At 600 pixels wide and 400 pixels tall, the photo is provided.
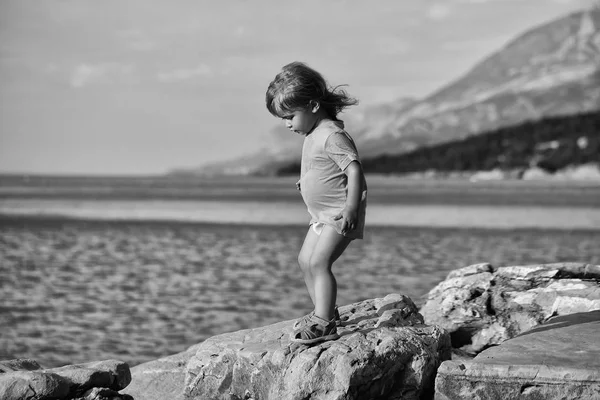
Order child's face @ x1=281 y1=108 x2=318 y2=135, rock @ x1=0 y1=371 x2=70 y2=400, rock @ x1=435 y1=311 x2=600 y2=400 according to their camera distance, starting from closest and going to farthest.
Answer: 1. rock @ x1=435 y1=311 x2=600 y2=400
2. rock @ x1=0 y1=371 x2=70 y2=400
3. child's face @ x1=281 y1=108 x2=318 y2=135

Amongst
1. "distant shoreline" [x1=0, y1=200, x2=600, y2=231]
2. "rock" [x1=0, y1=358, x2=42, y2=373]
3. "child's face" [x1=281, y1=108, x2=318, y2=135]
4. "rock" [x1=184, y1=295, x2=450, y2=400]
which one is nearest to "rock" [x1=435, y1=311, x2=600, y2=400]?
"rock" [x1=184, y1=295, x2=450, y2=400]

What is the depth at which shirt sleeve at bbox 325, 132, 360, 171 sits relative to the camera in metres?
7.32

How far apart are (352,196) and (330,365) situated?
4.46ft

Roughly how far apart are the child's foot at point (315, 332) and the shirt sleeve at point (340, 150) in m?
1.28

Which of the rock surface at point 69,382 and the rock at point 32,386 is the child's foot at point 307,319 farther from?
the rock at point 32,386

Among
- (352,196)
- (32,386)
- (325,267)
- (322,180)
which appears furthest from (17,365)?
(352,196)

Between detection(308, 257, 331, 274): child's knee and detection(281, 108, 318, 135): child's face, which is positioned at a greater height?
detection(281, 108, 318, 135): child's face

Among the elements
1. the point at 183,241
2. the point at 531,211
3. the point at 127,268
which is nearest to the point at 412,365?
the point at 127,268

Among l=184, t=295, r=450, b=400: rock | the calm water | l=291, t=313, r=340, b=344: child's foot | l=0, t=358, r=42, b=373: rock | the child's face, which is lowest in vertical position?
the calm water

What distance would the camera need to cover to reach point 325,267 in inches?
292

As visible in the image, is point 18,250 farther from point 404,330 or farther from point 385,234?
point 404,330

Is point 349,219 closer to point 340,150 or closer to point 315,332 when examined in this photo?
point 340,150

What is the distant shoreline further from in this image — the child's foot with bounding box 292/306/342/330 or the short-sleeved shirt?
the short-sleeved shirt

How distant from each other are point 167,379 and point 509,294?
3.70m
